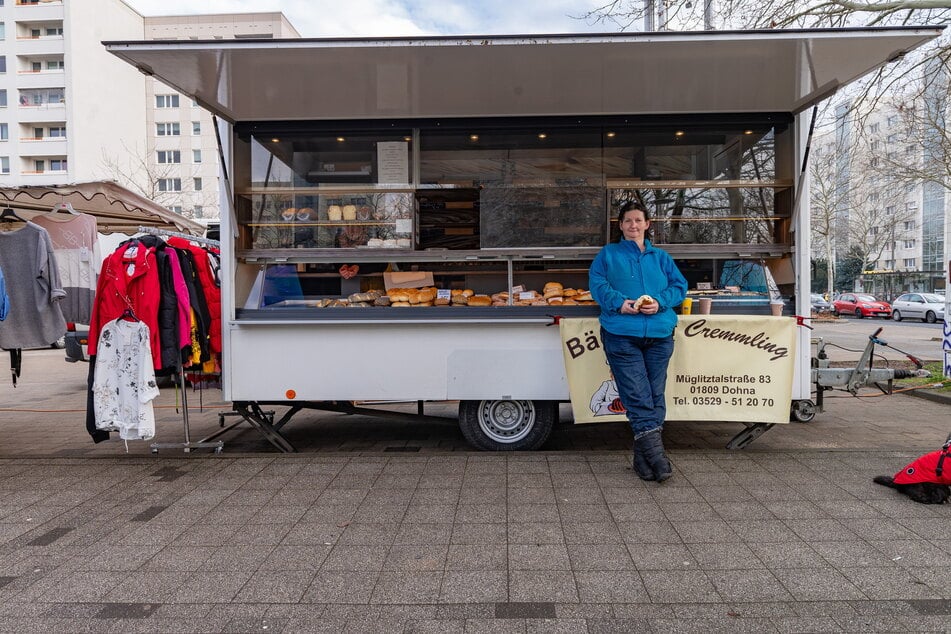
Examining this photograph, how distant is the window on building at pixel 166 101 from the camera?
48062 mm

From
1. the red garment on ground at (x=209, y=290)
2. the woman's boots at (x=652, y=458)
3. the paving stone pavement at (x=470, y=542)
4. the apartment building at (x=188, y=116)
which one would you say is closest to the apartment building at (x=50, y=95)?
the apartment building at (x=188, y=116)

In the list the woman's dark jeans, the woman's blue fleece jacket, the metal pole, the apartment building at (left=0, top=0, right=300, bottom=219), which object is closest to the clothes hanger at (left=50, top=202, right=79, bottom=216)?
the woman's blue fleece jacket

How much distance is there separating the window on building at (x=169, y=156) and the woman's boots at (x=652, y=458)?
51.2 metres

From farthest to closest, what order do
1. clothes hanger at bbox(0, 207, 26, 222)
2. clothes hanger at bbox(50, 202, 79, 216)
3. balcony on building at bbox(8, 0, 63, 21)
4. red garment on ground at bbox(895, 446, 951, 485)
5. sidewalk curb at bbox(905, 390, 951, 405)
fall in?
balcony on building at bbox(8, 0, 63, 21) < sidewalk curb at bbox(905, 390, 951, 405) < clothes hanger at bbox(50, 202, 79, 216) < clothes hanger at bbox(0, 207, 26, 222) < red garment on ground at bbox(895, 446, 951, 485)

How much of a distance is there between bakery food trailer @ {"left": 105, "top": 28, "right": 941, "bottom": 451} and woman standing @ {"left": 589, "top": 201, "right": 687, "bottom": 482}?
74 centimetres

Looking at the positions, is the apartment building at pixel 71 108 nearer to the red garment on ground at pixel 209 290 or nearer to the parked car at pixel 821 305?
the parked car at pixel 821 305

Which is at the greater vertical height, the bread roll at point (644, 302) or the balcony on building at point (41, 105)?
the balcony on building at point (41, 105)

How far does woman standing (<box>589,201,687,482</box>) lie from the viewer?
420 centimetres

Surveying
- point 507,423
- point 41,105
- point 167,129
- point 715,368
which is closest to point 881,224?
point 715,368

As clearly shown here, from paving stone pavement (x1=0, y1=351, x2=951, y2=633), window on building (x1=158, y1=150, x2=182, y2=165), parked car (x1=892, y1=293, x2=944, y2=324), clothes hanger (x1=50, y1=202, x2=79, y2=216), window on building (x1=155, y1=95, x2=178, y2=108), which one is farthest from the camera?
window on building (x1=155, y1=95, x2=178, y2=108)

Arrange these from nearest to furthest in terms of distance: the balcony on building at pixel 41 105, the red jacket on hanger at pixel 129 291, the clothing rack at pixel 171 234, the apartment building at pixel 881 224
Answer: the red jacket on hanger at pixel 129 291, the clothing rack at pixel 171 234, the apartment building at pixel 881 224, the balcony on building at pixel 41 105

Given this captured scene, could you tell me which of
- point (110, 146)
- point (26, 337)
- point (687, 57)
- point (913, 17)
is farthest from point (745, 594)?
point (110, 146)

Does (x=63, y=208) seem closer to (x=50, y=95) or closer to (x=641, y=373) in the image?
(x=641, y=373)

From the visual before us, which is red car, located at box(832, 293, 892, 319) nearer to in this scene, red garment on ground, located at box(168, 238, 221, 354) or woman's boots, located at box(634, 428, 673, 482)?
woman's boots, located at box(634, 428, 673, 482)
